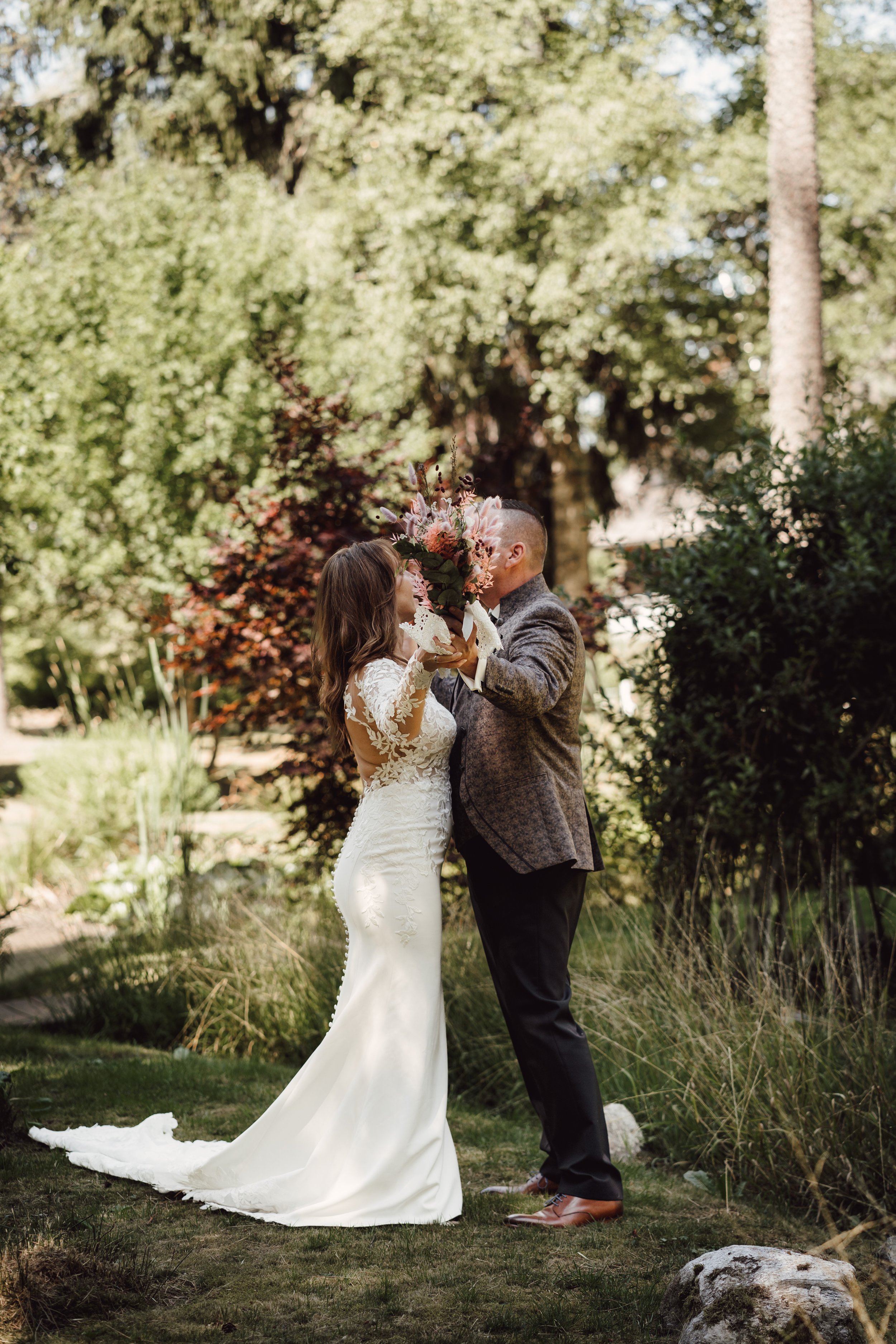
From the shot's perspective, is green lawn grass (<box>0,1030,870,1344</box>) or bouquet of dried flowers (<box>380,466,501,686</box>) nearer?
green lawn grass (<box>0,1030,870,1344</box>)

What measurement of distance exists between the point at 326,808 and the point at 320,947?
4.01 feet

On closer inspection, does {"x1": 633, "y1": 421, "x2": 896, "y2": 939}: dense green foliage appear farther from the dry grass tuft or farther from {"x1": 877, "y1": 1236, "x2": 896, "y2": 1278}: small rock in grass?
the dry grass tuft

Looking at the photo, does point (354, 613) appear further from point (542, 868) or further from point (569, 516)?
point (569, 516)

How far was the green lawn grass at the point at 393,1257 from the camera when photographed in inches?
111

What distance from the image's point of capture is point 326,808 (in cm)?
691

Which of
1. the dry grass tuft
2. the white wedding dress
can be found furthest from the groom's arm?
the dry grass tuft

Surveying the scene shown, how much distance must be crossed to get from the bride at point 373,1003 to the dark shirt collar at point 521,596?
0.33 metres

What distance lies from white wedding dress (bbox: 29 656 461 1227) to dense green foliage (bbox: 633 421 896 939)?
197cm

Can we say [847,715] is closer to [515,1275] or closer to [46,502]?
[515,1275]

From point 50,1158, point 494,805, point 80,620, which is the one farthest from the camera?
point 80,620

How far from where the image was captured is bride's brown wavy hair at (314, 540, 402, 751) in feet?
12.1

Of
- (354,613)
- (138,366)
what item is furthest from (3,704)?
(354,613)

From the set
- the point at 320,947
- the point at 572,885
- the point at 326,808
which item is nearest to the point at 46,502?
the point at 326,808

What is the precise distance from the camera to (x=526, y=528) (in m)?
3.72
